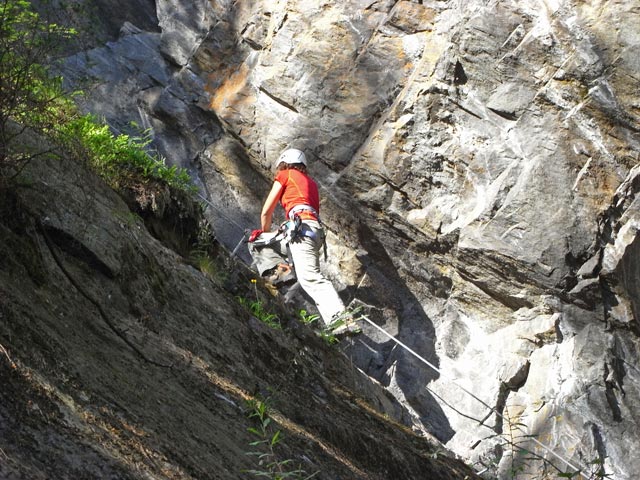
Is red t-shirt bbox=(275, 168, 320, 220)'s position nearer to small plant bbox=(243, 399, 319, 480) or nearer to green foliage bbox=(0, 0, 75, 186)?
green foliage bbox=(0, 0, 75, 186)

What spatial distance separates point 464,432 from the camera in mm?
9602

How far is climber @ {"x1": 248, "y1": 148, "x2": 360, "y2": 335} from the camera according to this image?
835 cm

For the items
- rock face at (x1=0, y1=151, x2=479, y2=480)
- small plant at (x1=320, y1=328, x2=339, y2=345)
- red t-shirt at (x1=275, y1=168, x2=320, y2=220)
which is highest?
red t-shirt at (x1=275, y1=168, x2=320, y2=220)

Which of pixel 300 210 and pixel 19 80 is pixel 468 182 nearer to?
pixel 300 210

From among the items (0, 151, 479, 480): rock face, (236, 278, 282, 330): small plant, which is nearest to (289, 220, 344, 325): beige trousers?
(236, 278, 282, 330): small plant

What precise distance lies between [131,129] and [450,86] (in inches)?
186

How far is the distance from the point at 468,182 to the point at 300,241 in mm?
2653

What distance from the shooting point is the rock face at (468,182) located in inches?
361

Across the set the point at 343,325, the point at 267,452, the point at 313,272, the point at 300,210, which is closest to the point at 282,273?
the point at 313,272

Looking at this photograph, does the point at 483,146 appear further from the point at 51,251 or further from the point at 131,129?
the point at 51,251

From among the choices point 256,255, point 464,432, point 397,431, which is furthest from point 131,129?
point 397,431

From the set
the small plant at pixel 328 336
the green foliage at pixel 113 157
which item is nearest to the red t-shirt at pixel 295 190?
the small plant at pixel 328 336

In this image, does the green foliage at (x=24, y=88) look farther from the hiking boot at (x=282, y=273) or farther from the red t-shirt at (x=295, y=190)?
the hiking boot at (x=282, y=273)

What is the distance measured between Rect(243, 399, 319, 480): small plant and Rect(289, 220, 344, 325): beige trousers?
3.82m
